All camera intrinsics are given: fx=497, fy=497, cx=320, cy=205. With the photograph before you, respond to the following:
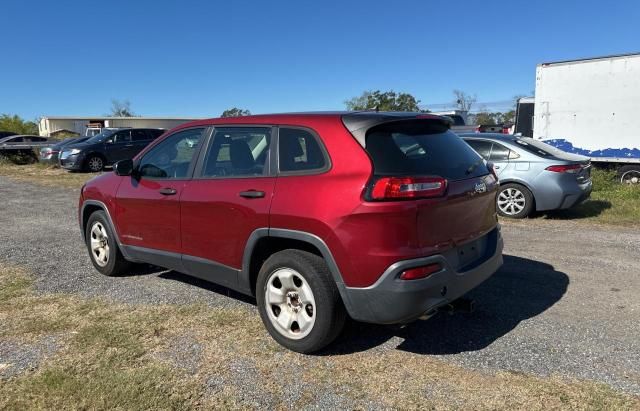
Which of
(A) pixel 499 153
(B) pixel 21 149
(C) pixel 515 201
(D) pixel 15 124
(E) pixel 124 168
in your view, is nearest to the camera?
(E) pixel 124 168

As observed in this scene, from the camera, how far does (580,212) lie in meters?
8.84

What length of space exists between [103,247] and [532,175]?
254 inches

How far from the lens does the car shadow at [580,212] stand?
8.48 m

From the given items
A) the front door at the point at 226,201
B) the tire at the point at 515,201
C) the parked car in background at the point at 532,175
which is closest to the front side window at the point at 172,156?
the front door at the point at 226,201

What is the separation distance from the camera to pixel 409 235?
302 cm

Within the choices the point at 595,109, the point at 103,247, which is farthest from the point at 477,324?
the point at 595,109

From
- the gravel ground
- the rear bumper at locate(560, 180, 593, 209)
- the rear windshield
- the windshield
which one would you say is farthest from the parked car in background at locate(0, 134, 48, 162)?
the rear windshield

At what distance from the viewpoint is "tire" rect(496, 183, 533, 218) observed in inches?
322

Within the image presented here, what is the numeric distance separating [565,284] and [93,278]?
489 cm

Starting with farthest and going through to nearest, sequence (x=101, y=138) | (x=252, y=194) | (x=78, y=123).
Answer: (x=78, y=123)
(x=101, y=138)
(x=252, y=194)

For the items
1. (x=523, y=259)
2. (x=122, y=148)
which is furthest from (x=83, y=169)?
(x=523, y=259)

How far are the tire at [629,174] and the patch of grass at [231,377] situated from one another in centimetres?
1013

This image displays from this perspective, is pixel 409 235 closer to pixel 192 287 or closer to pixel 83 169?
pixel 192 287

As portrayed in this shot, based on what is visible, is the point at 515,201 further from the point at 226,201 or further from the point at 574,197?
the point at 226,201
